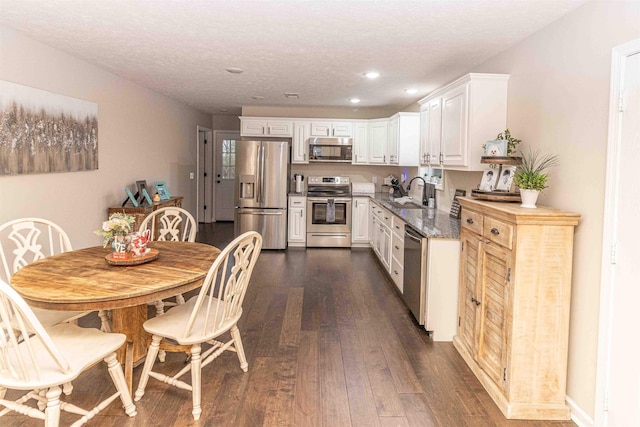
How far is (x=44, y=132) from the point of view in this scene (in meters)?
3.68

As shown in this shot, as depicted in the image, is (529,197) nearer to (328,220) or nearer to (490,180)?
(490,180)

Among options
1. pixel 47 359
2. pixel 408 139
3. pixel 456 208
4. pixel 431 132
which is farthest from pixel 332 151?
pixel 47 359

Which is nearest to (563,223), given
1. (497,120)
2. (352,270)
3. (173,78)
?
A: (497,120)

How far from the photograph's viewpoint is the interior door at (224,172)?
9.43m

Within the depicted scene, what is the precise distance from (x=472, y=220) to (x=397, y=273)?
1.67 meters

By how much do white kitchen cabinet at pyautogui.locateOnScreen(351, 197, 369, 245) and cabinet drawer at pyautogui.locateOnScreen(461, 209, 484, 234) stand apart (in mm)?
3838

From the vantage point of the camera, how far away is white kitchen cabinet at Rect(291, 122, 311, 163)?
23.7 ft

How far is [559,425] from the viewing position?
2336 millimetres

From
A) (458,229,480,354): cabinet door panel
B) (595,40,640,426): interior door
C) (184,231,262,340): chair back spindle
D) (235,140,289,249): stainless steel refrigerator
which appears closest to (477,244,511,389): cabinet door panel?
(458,229,480,354): cabinet door panel

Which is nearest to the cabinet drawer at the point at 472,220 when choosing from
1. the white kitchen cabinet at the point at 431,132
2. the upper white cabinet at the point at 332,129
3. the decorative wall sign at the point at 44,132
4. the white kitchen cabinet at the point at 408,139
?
the white kitchen cabinet at the point at 431,132

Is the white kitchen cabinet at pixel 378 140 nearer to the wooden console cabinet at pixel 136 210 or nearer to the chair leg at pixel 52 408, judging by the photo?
the wooden console cabinet at pixel 136 210

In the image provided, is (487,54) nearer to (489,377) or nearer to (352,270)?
(489,377)

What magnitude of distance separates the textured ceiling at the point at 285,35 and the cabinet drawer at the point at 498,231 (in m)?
1.27

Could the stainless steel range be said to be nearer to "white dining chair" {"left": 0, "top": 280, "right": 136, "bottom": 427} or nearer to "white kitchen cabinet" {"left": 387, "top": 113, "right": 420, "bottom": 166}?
"white kitchen cabinet" {"left": 387, "top": 113, "right": 420, "bottom": 166}
